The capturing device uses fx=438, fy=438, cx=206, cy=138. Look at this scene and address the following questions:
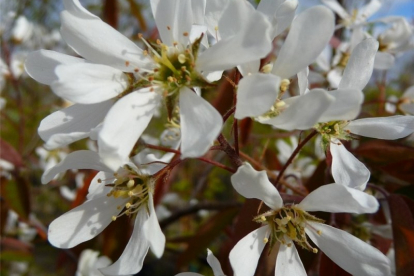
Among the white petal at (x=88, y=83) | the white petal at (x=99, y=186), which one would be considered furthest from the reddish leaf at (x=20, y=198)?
the white petal at (x=88, y=83)

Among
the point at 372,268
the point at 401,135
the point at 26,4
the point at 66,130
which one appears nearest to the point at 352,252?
the point at 372,268

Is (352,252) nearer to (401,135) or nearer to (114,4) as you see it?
(401,135)

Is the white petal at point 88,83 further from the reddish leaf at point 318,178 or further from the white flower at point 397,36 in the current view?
the white flower at point 397,36

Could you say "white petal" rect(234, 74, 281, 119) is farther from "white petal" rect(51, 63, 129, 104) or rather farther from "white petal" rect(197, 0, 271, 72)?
"white petal" rect(51, 63, 129, 104)

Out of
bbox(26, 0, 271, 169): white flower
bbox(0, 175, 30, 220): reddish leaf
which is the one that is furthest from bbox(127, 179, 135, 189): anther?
bbox(0, 175, 30, 220): reddish leaf

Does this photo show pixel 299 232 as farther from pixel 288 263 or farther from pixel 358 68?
pixel 358 68

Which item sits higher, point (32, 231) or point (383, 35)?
point (383, 35)

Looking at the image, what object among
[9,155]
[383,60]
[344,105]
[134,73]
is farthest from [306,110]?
[9,155]
